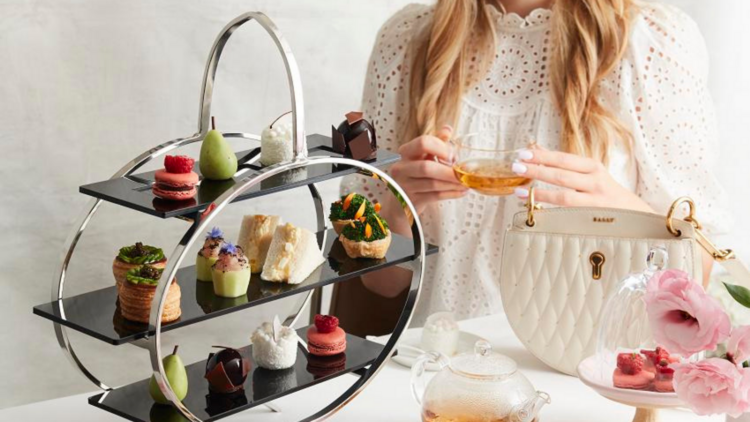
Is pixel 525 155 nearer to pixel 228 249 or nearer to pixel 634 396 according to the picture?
pixel 634 396

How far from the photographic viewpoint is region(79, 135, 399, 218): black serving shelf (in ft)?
3.84

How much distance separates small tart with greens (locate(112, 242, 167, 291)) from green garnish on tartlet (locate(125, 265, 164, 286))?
0.08 feet

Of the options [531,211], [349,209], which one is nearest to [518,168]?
[531,211]

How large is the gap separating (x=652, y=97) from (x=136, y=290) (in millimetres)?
1508

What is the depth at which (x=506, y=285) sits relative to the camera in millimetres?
1721

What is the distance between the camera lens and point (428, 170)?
6.57ft

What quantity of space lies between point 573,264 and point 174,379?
29.0 inches

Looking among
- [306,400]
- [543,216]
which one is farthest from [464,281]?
[306,400]

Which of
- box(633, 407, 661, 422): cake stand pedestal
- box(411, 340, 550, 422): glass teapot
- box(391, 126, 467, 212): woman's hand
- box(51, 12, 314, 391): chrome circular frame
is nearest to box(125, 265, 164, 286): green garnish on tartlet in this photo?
box(51, 12, 314, 391): chrome circular frame

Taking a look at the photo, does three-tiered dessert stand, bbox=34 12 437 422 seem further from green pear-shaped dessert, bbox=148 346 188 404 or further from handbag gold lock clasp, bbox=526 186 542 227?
handbag gold lock clasp, bbox=526 186 542 227

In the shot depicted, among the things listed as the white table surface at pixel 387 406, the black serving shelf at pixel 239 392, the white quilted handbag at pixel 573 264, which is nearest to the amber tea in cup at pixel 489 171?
the white quilted handbag at pixel 573 264

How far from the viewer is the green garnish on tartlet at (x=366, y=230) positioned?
147 centimetres

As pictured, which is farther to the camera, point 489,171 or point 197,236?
point 489,171

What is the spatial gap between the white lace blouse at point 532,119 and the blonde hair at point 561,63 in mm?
34
